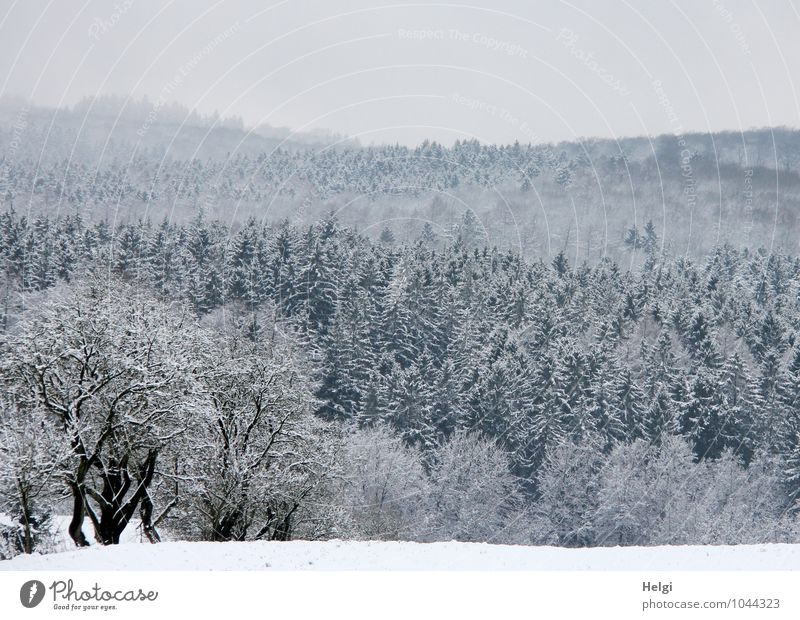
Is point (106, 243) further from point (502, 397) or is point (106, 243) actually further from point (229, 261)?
point (502, 397)

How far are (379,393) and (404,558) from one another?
74.3 metres

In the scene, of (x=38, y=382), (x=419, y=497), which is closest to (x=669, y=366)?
(x=419, y=497)

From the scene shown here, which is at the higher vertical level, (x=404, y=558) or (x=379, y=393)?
(x=404, y=558)

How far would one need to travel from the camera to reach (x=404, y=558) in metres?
22.3

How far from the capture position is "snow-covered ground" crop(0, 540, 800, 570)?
2105 cm

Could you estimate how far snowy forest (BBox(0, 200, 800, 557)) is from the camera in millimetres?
30375

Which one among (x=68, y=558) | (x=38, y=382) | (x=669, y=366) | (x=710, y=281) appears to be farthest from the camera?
(x=710, y=281)

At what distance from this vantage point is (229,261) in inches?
4488

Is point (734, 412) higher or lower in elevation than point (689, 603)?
lower

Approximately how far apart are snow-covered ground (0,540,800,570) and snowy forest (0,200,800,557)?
6300 mm

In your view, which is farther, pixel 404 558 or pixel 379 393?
pixel 379 393

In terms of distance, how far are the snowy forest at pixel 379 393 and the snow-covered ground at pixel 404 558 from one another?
6.30 meters

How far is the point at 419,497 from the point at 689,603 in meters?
62.8

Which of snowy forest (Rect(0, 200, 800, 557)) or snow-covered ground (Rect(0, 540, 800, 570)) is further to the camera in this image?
snowy forest (Rect(0, 200, 800, 557))
